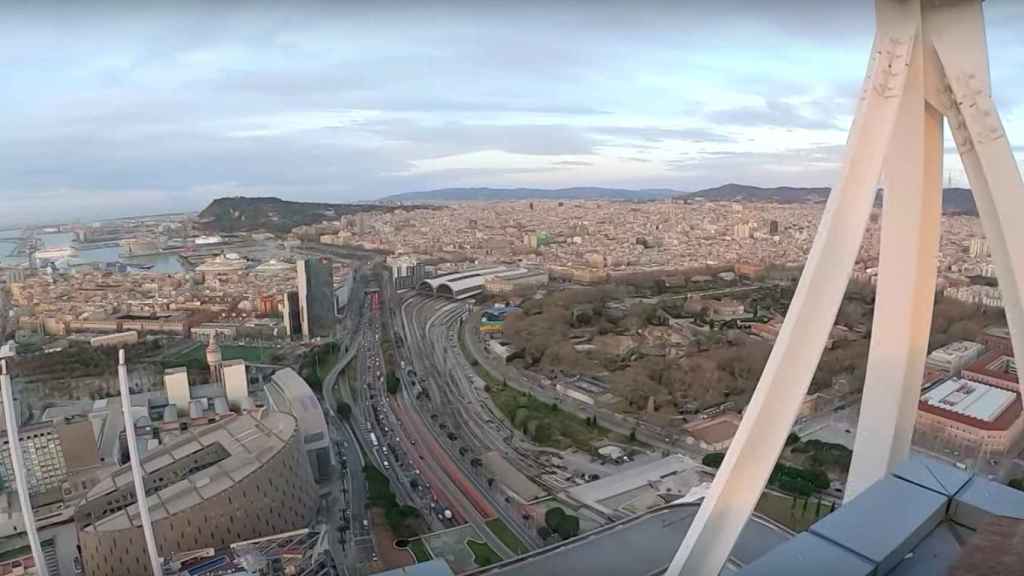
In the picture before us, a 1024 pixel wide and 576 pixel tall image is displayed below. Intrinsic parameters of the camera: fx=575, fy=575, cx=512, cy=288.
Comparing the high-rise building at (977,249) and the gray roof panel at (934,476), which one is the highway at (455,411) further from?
the high-rise building at (977,249)

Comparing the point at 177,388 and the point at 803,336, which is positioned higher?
the point at 803,336

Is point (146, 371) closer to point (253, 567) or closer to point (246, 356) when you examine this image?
point (246, 356)

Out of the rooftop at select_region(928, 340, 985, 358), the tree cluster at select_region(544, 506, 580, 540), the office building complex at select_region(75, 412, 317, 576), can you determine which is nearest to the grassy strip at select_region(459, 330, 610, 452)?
the tree cluster at select_region(544, 506, 580, 540)

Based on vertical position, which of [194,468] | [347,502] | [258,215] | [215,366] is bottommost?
[347,502]

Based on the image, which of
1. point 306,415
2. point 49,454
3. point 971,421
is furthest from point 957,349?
point 49,454

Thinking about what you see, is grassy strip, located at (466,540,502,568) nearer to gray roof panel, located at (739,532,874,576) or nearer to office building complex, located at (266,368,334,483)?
office building complex, located at (266,368,334,483)

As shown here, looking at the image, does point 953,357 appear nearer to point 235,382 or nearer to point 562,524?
point 562,524
